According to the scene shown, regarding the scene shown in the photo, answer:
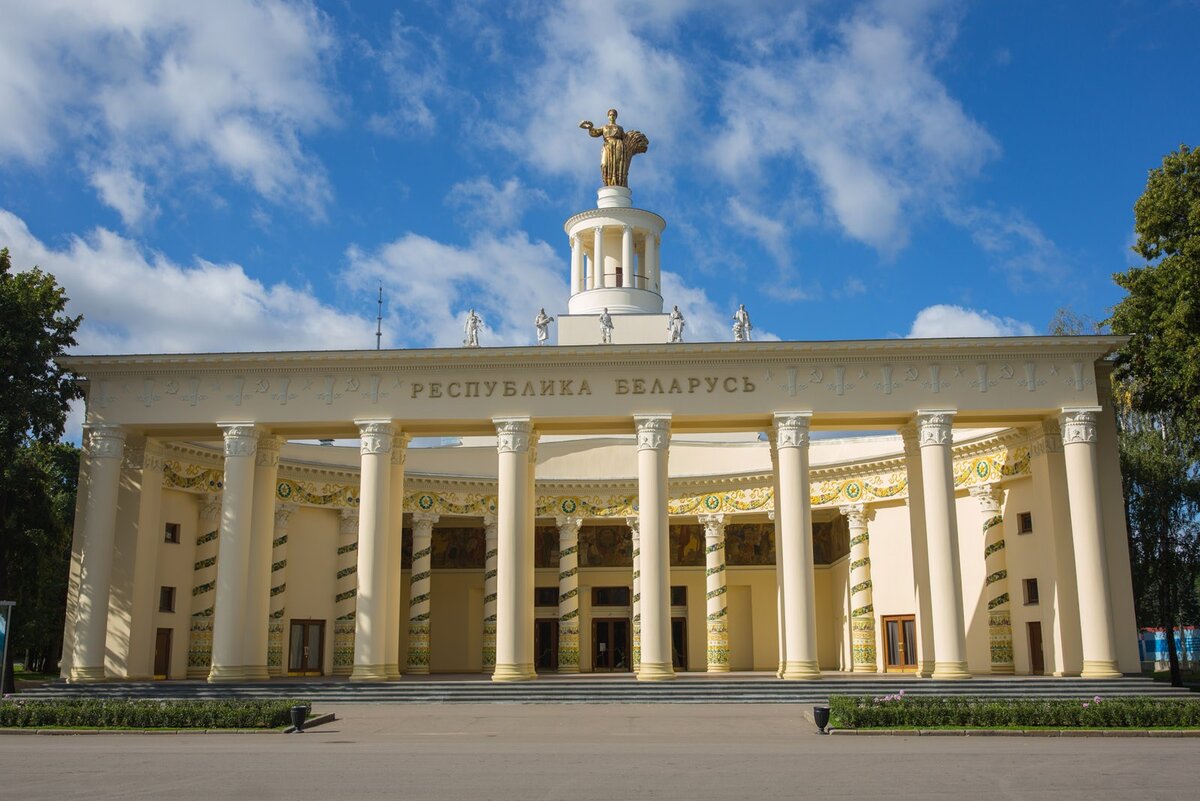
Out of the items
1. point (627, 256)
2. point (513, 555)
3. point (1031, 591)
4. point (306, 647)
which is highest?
point (627, 256)

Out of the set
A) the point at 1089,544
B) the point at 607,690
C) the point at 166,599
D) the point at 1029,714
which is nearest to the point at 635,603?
the point at 607,690

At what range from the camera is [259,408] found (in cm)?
3316

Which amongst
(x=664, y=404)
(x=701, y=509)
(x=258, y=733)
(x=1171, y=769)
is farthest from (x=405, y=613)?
(x=1171, y=769)

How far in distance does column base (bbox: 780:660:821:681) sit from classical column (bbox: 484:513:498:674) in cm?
1660

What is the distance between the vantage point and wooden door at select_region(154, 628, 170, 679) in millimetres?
36906

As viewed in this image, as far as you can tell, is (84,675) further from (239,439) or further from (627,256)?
(627,256)

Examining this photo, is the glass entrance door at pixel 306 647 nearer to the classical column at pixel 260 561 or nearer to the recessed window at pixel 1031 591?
the classical column at pixel 260 561

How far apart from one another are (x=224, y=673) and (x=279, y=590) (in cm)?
957

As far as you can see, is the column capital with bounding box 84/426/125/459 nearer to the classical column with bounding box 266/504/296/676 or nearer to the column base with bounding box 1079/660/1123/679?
the classical column with bounding box 266/504/296/676

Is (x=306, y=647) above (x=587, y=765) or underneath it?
above

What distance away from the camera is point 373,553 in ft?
104

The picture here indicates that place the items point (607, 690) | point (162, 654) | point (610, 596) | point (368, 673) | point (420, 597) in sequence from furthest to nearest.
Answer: point (610, 596) → point (420, 597) → point (162, 654) → point (368, 673) → point (607, 690)

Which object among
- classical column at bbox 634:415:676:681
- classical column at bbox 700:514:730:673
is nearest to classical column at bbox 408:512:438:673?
classical column at bbox 700:514:730:673

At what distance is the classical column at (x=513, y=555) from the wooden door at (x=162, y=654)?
42.4 feet
